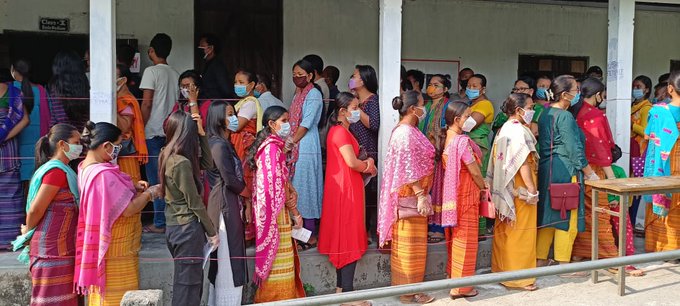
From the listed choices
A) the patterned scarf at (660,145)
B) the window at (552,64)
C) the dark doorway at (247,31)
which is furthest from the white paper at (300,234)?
the window at (552,64)

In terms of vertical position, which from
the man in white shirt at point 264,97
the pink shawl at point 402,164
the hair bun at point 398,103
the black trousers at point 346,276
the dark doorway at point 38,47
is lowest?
the black trousers at point 346,276

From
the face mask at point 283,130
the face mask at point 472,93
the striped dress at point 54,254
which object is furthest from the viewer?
the face mask at point 472,93

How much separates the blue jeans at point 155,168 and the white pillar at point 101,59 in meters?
1.08

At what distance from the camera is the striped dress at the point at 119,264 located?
150 inches

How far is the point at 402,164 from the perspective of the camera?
450 cm

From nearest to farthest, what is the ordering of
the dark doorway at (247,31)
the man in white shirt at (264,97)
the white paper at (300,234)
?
1. the white paper at (300,234)
2. the man in white shirt at (264,97)
3. the dark doorway at (247,31)

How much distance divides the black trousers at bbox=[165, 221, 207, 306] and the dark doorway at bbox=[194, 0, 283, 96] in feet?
10.3

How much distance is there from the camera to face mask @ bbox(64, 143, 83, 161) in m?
3.80

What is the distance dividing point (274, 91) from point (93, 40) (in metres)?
2.91

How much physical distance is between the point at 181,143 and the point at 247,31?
3.29 meters

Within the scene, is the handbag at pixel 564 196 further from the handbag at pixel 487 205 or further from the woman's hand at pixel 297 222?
the woman's hand at pixel 297 222

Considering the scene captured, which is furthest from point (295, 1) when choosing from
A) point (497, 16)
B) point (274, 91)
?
point (497, 16)

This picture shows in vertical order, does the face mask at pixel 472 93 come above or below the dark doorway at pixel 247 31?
below

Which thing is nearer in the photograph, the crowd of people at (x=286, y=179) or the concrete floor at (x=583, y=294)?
the crowd of people at (x=286, y=179)
